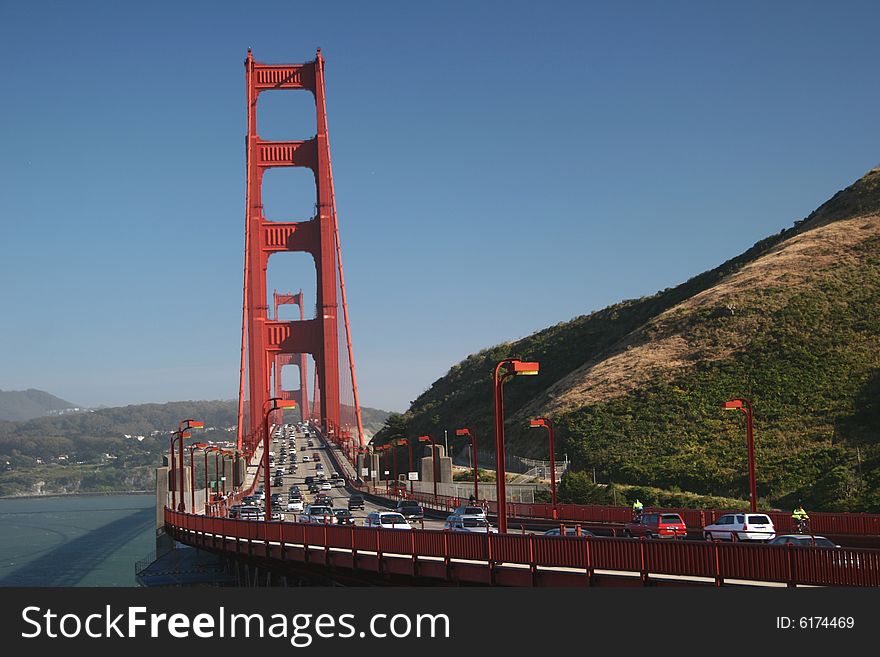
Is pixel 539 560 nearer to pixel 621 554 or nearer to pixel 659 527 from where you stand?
pixel 621 554

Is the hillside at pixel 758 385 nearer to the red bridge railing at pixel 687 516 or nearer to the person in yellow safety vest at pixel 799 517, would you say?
the red bridge railing at pixel 687 516

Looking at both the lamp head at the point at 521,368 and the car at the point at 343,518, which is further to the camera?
the car at the point at 343,518

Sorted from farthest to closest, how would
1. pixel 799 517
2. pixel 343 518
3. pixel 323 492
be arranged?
pixel 323 492, pixel 343 518, pixel 799 517

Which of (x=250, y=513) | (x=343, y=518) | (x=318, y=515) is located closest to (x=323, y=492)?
(x=250, y=513)

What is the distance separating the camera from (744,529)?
3509cm

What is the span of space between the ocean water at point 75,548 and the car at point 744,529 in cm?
5657

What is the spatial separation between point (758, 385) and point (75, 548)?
70.3 m

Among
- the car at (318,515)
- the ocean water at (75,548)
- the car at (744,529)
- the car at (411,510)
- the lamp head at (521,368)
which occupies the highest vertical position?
the lamp head at (521,368)

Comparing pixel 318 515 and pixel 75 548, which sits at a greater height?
pixel 318 515

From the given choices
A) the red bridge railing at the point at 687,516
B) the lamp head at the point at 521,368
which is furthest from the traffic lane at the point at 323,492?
the lamp head at the point at 521,368

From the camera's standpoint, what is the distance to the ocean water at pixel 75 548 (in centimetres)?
8974

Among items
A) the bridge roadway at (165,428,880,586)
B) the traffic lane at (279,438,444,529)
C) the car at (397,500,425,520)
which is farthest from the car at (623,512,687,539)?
the car at (397,500,425,520)

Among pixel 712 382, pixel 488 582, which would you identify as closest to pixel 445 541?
pixel 488 582

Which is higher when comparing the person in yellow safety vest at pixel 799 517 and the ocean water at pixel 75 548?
the person in yellow safety vest at pixel 799 517
